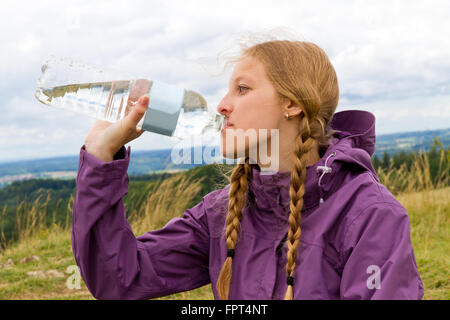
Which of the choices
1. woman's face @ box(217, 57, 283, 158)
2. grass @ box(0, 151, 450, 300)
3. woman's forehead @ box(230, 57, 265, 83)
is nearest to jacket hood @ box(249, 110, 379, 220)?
woman's face @ box(217, 57, 283, 158)

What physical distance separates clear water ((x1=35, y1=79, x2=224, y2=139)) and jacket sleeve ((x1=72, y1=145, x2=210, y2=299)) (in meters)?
0.51

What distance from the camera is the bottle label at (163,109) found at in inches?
86.0

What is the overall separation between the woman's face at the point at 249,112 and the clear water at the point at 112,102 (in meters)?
0.40

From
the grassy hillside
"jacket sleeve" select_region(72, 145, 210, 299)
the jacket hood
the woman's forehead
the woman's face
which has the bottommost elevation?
the grassy hillside

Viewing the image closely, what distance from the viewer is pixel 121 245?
2.06 metres

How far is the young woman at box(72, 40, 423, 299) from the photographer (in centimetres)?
178

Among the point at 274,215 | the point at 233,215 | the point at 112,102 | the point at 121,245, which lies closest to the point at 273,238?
the point at 274,215

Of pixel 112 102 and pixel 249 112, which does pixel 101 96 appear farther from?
pixel 249 112

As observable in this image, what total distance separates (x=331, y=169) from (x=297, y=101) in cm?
34

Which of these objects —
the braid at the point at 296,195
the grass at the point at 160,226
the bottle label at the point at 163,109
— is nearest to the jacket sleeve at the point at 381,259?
the braid at the point at 296,195

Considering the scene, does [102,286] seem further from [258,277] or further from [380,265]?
[380,265]

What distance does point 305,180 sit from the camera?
202 cm

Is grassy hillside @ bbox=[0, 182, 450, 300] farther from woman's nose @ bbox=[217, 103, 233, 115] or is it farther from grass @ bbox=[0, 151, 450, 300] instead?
woman's nose @ bbox=[217, 103, 233, 115]

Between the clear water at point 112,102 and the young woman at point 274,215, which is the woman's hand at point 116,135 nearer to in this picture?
the young woman at point 274,215
